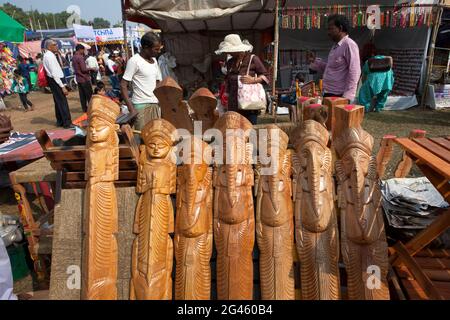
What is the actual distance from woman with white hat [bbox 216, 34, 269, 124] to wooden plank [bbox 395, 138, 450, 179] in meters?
1.69

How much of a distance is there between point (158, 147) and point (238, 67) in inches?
75.9

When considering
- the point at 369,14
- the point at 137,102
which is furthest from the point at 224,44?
the point at 369,14

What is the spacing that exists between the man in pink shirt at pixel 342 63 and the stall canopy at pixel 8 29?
6343mm

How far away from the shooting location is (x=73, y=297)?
1521mm

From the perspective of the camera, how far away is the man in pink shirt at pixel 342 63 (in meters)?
2.85

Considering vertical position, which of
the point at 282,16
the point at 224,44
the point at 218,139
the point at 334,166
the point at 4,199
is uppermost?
the point at 282,16

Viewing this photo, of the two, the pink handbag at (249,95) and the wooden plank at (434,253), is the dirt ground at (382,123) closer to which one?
the wooden plank at (434,253)

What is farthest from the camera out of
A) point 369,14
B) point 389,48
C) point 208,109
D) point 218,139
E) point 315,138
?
point 389,48

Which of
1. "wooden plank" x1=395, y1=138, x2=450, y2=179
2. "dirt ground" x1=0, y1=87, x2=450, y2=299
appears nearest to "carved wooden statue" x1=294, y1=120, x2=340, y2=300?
"wooden plank" x1=395, y1=138, x2=450, y2=179

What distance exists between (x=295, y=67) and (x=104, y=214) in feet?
29.8

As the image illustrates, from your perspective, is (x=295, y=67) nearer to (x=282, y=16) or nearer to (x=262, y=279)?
(x=282, y=16)

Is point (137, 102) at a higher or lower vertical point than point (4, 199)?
higher

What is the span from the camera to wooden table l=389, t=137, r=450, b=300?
56.8 inches

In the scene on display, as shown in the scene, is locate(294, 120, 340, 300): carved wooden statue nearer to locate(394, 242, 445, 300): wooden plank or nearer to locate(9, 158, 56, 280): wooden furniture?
locate(394, 242, 445, 300): wooden plank
